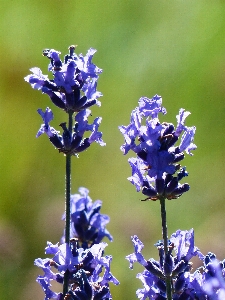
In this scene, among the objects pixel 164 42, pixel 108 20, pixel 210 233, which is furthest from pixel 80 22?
pixel 210 233

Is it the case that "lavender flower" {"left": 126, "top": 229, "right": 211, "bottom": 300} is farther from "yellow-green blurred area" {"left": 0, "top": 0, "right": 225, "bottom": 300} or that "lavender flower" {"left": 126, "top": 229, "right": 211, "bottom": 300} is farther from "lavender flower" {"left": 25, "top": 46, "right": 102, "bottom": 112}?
"yellow-green blurred area" {"left": 0, "top": 0, "right": 225, "bottom": 300}

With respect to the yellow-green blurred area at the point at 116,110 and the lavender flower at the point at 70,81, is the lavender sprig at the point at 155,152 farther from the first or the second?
the yellow-green blurred area at the point at 116,110

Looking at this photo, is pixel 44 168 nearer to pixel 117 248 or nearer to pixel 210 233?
pixel 117 248

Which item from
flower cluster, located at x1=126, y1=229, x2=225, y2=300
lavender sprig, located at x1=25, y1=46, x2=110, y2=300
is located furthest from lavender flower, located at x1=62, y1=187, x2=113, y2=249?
flower cluster, located at x1=126, y1=229, x2=225, y2=300

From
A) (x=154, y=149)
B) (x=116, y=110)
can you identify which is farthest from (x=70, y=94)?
(x=116, y=110)

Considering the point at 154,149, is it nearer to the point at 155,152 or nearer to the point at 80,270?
the point at 155,152

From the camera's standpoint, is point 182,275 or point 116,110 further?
point 116,110
